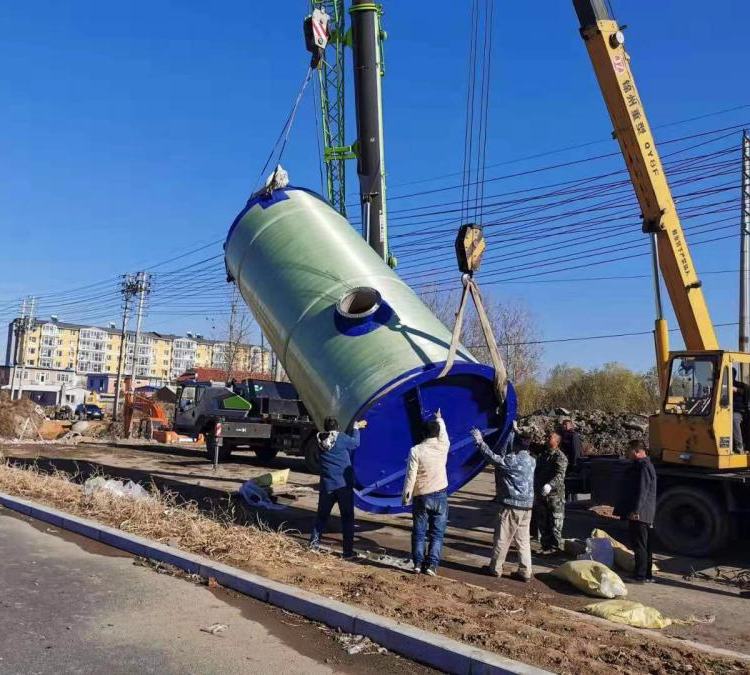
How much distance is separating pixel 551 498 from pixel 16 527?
6554 mm

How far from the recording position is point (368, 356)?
809 cm

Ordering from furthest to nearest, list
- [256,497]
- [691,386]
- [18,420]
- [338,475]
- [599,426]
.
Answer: [18,420] → [599,426] → [256,497] → [691,386] → [338,475]

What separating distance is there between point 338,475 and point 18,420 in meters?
22.5

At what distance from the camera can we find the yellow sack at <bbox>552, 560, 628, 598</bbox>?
659 centimetres

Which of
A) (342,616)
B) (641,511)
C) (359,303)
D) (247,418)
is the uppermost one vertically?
(359,303)

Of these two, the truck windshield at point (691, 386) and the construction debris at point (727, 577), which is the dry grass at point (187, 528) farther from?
the truck windshield at point (691, 386)

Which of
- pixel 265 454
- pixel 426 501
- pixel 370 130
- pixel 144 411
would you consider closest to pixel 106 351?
pixel 144 411

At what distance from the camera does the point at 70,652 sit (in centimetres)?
455

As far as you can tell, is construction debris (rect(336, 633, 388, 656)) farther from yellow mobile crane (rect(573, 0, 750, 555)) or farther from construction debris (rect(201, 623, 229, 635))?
yellow mobile crane (rect(573, 0, 750, 555))

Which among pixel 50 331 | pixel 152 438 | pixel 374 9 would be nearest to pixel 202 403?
pixel 152 438

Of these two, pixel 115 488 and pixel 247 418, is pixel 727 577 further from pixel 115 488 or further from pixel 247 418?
pixel 247 418

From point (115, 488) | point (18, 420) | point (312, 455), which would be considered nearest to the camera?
point (115, 488)

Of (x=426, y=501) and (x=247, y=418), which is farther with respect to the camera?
(x=247, y=418)

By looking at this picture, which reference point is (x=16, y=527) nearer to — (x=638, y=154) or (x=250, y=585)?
(x=250, y=585)
